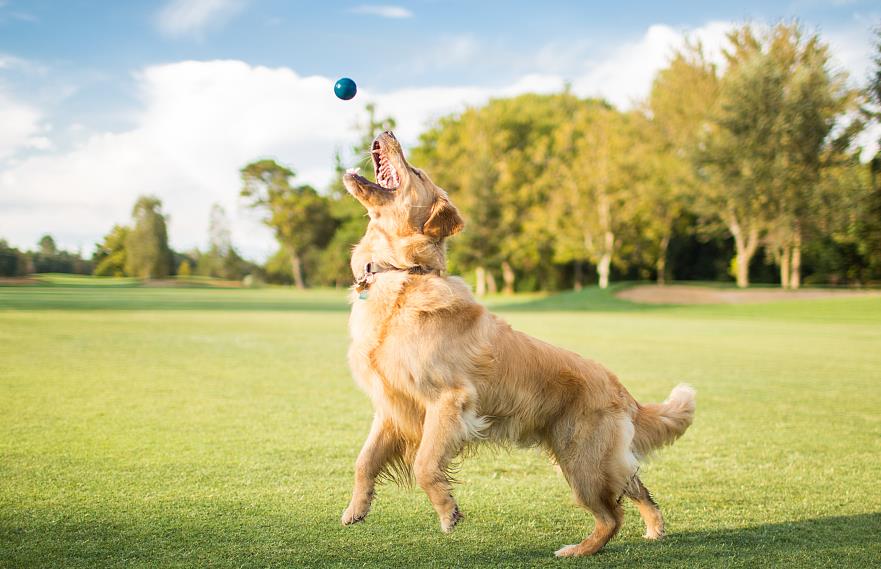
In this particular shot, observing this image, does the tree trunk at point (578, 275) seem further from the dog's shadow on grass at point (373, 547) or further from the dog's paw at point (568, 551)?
the dog's paw at point (568, 551)

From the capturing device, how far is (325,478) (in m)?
4.47

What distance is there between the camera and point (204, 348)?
12.3 metres

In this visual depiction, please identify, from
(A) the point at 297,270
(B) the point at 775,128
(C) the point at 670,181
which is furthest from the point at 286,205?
(B) the point at 775,128

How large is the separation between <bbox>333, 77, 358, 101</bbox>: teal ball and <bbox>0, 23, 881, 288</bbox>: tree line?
14.3 m

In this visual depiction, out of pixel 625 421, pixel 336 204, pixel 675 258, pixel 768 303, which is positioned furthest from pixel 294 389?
pixel 336 204

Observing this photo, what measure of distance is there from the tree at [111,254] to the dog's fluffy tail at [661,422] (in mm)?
50199

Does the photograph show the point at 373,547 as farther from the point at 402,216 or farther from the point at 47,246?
the point at 47,246

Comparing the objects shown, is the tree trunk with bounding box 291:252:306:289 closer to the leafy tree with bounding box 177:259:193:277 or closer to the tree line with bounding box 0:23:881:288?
the tree line with bounding box 0:23:881:288

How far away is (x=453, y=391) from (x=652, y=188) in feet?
135

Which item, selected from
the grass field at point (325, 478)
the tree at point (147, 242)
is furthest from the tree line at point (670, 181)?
the grass field at point (325, 478)

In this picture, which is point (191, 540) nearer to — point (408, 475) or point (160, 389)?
point (408, 475)

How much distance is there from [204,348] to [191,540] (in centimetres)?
954

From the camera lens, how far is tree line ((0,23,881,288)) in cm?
3275

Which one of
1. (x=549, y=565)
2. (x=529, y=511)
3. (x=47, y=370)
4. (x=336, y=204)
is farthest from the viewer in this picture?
(x=336, y=204)
